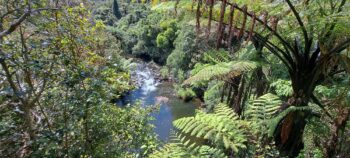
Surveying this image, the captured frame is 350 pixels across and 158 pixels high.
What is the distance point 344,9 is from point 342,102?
0.90 metres

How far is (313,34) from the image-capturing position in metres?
2.96

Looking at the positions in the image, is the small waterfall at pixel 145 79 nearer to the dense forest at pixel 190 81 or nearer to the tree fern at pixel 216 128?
the dense forest at pixel 190 81

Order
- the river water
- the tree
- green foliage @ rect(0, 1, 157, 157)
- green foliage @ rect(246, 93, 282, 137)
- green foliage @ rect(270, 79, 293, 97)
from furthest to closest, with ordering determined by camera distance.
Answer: the tree, the river water, green foliage @ rect(270, 79, 293, 97), green foliage @ rect(246, 93, 282, 137), green foliage @ rect(0, 1, 157, 157)

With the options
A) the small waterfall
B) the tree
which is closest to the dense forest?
the small waterfall

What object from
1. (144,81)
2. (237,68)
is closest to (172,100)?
(144,81)

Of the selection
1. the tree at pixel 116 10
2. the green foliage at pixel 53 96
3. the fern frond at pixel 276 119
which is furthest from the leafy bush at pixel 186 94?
the tree at pixel 116 10

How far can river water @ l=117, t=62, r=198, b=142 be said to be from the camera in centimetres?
1527

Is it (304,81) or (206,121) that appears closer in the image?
(206,121)

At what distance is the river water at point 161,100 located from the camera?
15266 mm

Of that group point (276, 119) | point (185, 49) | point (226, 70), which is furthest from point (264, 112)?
point (185, 49)

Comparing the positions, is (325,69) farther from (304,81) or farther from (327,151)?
(327,151)

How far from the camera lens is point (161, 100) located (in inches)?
722

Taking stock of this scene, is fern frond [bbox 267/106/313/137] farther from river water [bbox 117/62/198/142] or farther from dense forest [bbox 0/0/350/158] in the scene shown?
river water [bbox 117/62/198/142]

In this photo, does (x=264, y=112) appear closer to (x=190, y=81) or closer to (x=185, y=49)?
(x=190, y=81)
